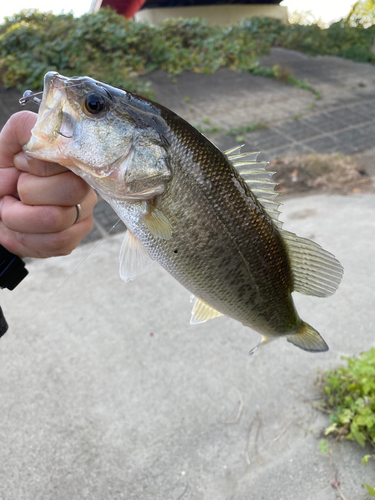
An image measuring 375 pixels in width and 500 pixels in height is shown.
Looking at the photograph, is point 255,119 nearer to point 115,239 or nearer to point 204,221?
point 115,239

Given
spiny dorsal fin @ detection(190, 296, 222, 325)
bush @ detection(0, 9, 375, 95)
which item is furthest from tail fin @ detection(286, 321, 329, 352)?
bush @ detection(0, 9, 375, 95)

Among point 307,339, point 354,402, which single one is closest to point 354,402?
point 354,402

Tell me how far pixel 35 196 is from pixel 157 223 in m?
0.38

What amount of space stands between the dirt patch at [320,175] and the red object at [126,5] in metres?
10.7

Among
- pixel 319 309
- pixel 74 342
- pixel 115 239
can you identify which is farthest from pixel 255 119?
pixel 74 342

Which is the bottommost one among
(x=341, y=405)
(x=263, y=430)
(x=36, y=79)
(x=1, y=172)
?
(x=263, y=430)

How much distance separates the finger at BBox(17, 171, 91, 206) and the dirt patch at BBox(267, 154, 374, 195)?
4697 millimetres

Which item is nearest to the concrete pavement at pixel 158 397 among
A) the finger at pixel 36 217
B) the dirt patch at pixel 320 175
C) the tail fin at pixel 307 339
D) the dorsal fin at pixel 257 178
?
the finger at pixel 36 217

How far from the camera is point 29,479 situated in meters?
2.09

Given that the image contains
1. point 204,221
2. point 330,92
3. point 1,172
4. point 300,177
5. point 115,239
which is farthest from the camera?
point 330,92

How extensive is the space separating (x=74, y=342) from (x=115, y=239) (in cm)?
171

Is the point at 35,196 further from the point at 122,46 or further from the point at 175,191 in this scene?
the point at 122,46

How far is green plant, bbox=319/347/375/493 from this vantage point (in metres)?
2.10

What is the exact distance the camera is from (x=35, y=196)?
1.13 metres
